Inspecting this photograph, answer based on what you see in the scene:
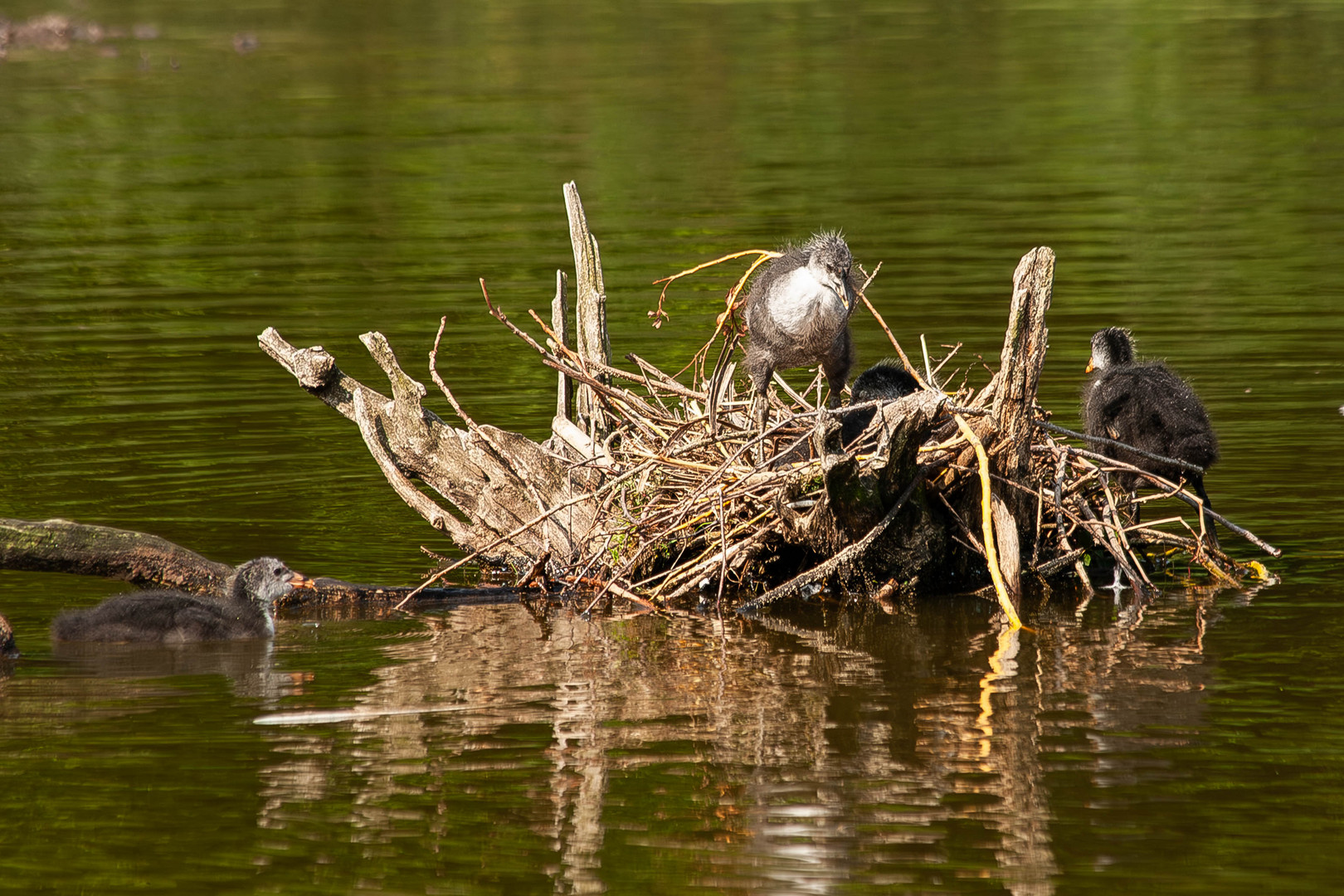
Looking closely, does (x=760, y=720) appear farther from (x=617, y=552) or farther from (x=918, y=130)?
(x=918, y=130)

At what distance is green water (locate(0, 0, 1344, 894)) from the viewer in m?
5.63

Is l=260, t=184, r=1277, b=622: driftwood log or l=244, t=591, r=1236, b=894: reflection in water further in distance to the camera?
l=260, t=184, r=1277, b=622: driftwood log

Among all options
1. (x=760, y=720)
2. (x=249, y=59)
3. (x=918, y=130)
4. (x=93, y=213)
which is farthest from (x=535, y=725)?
(x=249, y=59)

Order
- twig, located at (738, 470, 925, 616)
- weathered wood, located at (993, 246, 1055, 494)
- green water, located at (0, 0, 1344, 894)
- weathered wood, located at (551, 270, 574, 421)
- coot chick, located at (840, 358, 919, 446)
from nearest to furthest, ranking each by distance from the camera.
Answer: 1. green water, located at (0, 0, 1344, 894)
2. weathered wood, located at (993, 246, 1055, 494)
3. twig, located at (738, 470, 925, 616)
4. coot chick, located at (840, 358, 919, 446)
5. weathered wood, located at (551, 270, 574, 421)

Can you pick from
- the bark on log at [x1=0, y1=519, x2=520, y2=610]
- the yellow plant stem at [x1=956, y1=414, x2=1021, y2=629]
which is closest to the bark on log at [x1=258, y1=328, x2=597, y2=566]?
the bark on log at [x1=0, y1=519, x2=520, y2=610]

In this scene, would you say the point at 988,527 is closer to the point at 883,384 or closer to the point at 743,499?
the point at 743,499

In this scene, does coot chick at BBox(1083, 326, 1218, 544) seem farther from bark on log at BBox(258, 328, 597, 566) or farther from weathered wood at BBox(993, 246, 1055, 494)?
bark on log at BBox(258, 328, 597, 566)

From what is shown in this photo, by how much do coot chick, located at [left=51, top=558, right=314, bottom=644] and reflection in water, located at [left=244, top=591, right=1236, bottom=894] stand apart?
2.23 ft

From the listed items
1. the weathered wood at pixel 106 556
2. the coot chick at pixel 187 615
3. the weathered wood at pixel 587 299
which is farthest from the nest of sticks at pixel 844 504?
the weathered wood at pixel 106 556

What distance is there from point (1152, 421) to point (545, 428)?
4756 millimetres

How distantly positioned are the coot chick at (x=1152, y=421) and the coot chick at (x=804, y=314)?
1.37 meters

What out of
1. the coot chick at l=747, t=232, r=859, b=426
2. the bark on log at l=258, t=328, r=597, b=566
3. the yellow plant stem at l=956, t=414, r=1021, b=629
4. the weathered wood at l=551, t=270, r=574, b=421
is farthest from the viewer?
the weathered wood at l=551, t=270, r=574, b=421

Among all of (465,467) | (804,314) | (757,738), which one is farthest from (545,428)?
(757,738)

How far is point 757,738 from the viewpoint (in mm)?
6418
